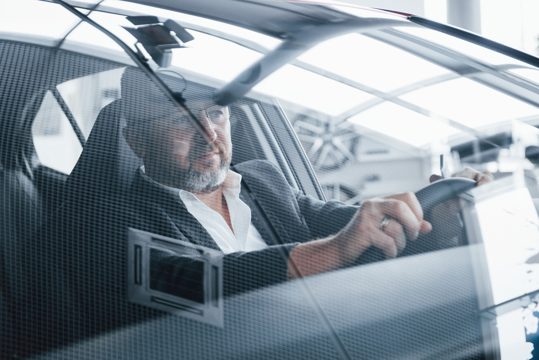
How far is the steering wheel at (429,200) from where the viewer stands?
1168 millimetres

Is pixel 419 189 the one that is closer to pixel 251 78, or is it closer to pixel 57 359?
pixel 251 78

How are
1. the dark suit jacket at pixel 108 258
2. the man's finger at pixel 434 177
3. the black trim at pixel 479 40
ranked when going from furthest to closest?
the black trim at pixel 479 40 < the man's finger at pixel 434 177 < the dark suit jacket at pixel 108 258

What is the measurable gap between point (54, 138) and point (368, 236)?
0.54 m

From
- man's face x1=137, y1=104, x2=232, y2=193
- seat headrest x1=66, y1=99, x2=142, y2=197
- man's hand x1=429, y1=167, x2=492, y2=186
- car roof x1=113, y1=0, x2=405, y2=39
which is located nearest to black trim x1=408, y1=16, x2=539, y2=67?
car roof x1=113, y1=0, x2=405, y2=39

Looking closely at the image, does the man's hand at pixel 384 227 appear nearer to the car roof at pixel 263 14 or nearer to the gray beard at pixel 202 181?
the gray beard at pixel 202 181

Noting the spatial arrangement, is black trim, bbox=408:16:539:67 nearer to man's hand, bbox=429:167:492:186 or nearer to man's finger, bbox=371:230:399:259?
man's hand, bbox=429:167:492:186

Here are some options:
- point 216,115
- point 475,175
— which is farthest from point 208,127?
point 475,175

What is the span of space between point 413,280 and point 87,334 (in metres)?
0.53

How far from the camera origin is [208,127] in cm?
118

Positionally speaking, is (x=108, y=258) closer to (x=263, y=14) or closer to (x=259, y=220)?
(x=259, y=220)

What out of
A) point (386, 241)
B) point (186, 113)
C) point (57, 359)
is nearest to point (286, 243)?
point (386, 241)

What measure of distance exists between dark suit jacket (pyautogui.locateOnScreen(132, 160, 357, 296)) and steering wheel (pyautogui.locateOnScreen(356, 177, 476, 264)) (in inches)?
2.8

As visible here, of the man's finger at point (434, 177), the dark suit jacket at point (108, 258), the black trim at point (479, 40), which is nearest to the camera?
the dark suit jacket at point (108, 258)

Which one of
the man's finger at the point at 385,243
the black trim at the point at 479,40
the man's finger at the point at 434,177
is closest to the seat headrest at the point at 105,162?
Answer: the man's finger at the point at 385,243
